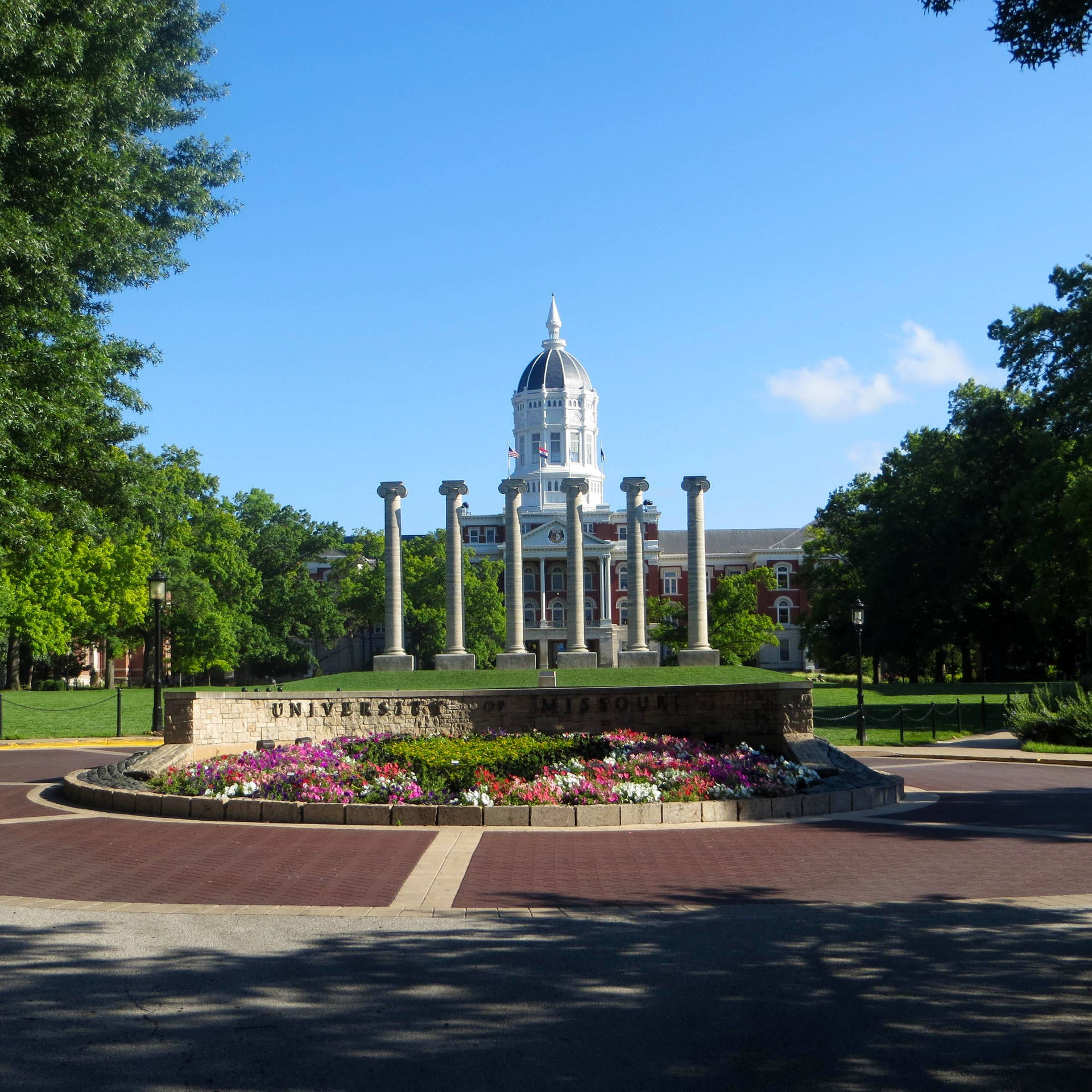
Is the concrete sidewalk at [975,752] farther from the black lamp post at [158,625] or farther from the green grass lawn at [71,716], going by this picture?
the green grass lawn at [71,716]

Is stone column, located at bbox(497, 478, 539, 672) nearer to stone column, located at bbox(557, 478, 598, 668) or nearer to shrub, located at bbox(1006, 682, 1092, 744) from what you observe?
stone column, located at bbox(557, 478, 598, 668)

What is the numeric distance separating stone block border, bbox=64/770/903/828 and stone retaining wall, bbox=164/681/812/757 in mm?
3180

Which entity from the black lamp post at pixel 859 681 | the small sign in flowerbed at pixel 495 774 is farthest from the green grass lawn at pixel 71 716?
the black lamp post at pixel 859 681

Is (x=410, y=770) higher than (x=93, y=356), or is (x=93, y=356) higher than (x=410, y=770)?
(x=93, y=356)

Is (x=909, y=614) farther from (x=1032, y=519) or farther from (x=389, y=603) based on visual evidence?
(x=389, y=603)

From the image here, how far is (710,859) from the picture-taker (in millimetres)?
12414

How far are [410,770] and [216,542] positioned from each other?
192 feet

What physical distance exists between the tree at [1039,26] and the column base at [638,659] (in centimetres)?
5305

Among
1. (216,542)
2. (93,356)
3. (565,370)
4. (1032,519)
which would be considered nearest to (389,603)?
(216,542)

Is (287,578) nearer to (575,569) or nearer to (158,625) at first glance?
(575,569)

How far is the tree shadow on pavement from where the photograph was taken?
5.80 m

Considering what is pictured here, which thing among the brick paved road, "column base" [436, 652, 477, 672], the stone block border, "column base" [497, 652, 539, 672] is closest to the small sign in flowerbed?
the stone block border

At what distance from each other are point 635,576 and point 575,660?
6099mm

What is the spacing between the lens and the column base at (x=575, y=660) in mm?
62375
